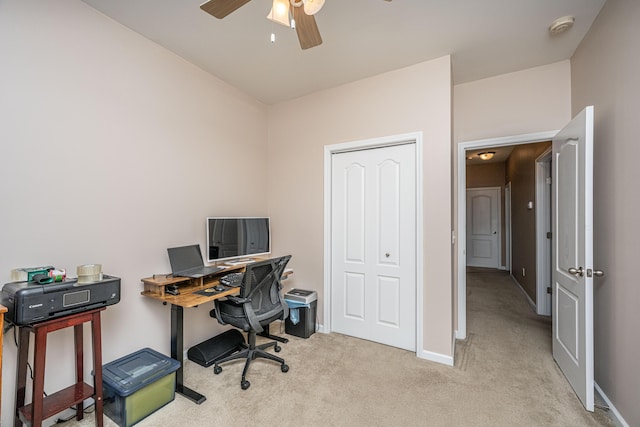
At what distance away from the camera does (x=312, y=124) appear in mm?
3275

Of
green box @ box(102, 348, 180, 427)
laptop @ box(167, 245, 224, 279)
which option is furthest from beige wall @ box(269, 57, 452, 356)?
green box @ box(102, 348, 180, 427)

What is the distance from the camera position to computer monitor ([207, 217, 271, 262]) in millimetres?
2699

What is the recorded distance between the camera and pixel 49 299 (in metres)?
1.46

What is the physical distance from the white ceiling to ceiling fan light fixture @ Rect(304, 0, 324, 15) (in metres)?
0.60

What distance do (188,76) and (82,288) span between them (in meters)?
2.02

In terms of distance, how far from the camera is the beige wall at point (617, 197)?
1.64 m

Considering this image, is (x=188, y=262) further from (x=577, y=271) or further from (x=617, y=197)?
(x=617, y=197)

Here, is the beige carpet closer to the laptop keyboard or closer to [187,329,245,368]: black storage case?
[187,329,245,368]: black storage case

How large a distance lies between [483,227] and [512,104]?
5.15 m

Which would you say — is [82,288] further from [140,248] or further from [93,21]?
[93,21]

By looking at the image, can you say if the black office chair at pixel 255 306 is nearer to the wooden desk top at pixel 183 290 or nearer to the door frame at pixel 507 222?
the wooden desk top at pixel 183 290

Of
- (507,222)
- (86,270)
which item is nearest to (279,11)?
(86,270)

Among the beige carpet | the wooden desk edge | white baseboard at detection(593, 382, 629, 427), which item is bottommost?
the beige carpet

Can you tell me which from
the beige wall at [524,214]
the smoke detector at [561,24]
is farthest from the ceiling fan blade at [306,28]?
the beige wall at [524,214]
